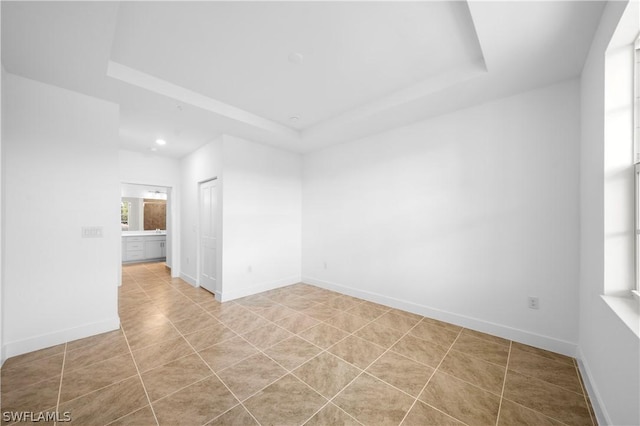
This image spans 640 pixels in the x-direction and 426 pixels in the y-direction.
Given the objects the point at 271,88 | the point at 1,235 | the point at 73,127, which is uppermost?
the point at 271,88

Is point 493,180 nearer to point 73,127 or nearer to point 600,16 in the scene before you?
point 600,16

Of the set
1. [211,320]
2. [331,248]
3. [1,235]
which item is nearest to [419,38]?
[331,248]

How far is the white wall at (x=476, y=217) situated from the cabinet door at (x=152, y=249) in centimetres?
652

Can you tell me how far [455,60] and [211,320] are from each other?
419 cm

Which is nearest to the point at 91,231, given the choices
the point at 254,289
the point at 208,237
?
the point at 208,237

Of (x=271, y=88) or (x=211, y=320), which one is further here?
(x=211, y=320)

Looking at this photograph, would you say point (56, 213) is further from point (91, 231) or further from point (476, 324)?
point (476, 324)

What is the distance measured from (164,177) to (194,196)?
1177 millimetres

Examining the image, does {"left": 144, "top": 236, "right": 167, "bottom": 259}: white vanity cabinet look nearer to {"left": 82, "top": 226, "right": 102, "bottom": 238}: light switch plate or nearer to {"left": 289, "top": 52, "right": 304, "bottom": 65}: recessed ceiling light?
{"left": 82, "top": 226, "right": 102, "bottom": 238}: light switch plate

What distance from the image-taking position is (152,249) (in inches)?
302

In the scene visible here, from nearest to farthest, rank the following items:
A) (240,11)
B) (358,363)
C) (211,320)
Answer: (240,11), (358,363), (211,320)

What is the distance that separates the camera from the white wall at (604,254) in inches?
53.2

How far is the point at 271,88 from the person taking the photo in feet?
9.65

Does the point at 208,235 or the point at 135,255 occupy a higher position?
the point at 208,235
